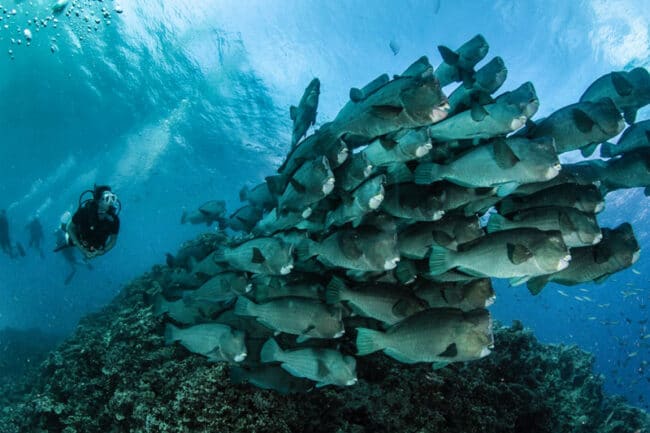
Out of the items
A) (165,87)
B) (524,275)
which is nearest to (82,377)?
(524,275)

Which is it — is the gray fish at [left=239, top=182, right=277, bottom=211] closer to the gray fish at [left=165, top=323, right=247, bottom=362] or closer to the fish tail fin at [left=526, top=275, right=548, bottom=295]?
the gray fish at [left=165, top=323, right=247, bottom=362]

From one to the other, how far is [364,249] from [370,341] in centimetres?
81

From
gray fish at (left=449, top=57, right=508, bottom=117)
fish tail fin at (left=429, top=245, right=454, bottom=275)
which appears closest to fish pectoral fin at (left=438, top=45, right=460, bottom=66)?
gray fish at (left=449, top=57, right=508, bottom=117)

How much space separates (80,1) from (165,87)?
962 cm

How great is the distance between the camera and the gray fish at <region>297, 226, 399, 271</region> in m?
3.50

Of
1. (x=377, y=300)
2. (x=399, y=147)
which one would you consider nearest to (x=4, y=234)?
(x=377, y=300)

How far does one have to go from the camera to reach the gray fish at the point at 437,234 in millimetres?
3787

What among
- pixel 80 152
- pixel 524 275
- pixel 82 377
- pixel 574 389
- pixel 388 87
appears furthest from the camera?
pixel 80 152

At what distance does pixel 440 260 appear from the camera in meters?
3.36

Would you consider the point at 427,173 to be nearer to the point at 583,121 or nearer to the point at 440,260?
the point at 440,260

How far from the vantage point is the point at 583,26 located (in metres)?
19.3

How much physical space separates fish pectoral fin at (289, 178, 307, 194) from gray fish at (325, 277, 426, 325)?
89cm

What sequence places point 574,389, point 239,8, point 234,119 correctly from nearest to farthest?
point 574,389, point 239,8, point 234,119

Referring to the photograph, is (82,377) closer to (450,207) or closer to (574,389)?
(450,207)
